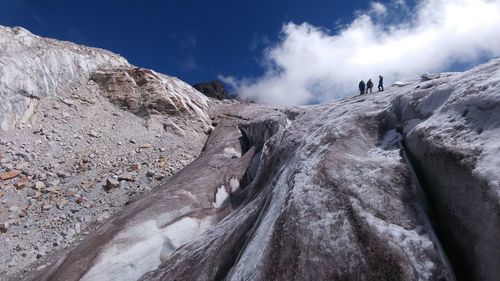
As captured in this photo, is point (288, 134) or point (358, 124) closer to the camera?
point (358, 124)

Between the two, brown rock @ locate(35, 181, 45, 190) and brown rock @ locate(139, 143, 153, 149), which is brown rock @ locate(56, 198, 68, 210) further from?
brown rock @ locate(139, 143, 153, 149)

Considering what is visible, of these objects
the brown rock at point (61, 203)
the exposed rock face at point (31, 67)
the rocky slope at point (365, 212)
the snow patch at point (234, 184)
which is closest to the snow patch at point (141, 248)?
the rocky slope at point (365, 212)

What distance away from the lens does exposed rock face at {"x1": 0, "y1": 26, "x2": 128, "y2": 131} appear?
30.2 metres

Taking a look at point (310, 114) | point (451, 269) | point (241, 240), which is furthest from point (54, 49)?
point (451, 269)

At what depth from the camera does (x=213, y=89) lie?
72.2 metres

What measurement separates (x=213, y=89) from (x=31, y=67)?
40474mm

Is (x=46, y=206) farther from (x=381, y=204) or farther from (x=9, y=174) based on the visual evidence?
(x=381, y=204)

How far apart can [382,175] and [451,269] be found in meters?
2.66

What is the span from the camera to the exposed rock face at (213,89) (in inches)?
2771

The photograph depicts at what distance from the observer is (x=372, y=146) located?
11.2m

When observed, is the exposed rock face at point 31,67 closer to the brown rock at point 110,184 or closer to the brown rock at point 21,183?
the brown rock at point 21,183

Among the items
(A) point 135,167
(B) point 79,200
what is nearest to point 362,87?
(A) point 135,167

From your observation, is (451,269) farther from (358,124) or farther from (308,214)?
(358,124)

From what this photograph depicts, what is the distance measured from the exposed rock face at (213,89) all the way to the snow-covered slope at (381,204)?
186 feet
